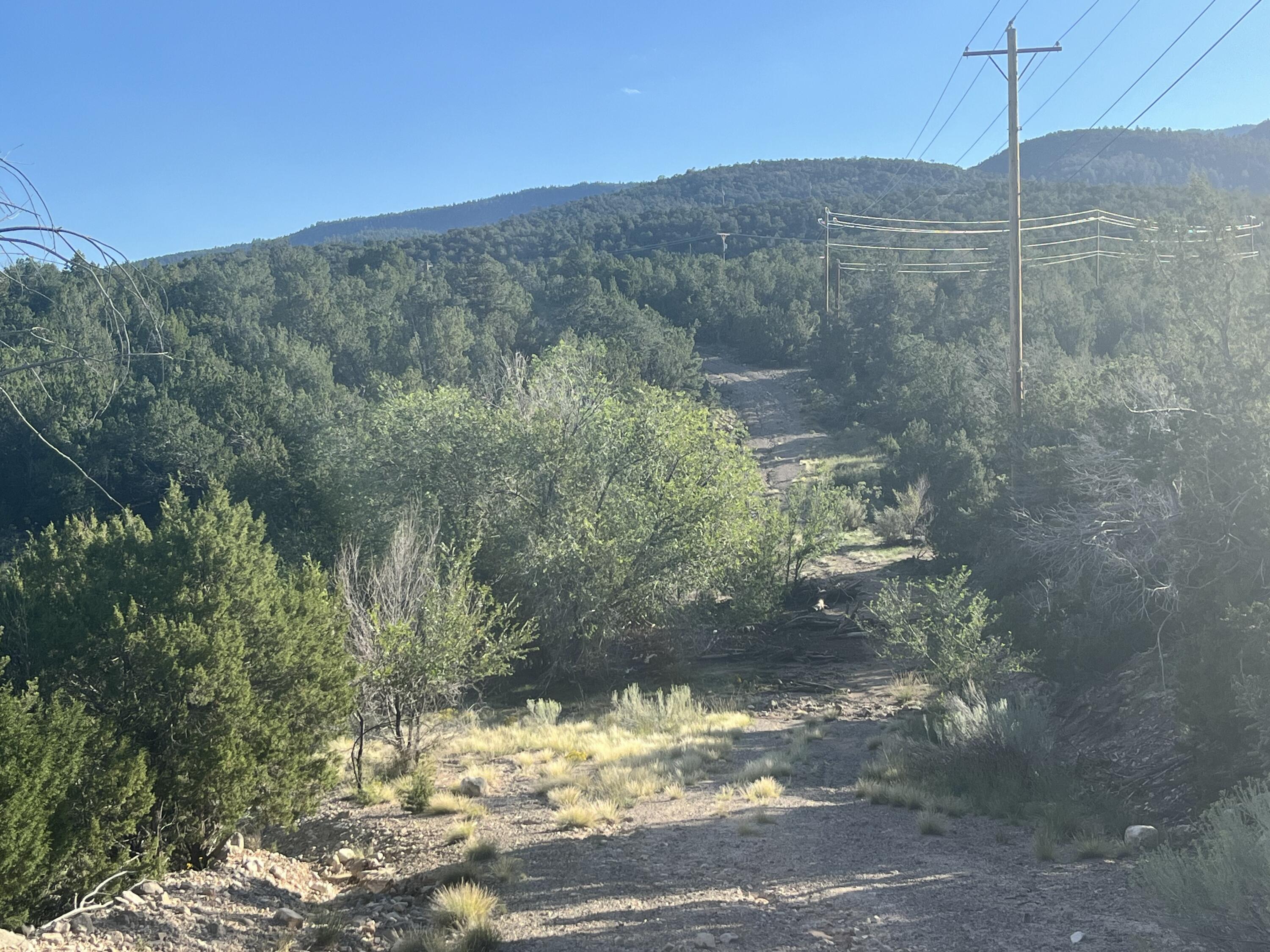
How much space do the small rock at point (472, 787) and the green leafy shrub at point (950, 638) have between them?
742 cm

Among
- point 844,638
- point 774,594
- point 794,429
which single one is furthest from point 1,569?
point 794,429

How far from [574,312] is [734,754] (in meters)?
48.6

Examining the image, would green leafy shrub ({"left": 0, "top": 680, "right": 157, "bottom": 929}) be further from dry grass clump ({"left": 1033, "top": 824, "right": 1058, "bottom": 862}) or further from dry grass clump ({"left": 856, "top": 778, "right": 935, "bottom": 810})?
dry grass clump ({"left": 1033, "top": 824, "right": 1058, "bottom": 862})

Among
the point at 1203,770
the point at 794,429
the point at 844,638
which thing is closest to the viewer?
the point at 1203,770

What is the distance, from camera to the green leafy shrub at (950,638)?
14906 millimetres

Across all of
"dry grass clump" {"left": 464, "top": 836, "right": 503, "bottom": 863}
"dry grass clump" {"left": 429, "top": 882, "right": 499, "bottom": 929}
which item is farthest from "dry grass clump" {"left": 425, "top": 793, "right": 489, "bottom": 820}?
"dry grass clump" {"left": 429, "top": 882, "right": 499, "bottom": 929}

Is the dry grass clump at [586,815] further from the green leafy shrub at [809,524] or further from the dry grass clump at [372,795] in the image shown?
the green leafy shrub at [809,524]

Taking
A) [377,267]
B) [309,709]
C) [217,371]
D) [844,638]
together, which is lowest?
[844,638]

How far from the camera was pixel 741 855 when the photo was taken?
8.72m

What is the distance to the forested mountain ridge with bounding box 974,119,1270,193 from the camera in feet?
254

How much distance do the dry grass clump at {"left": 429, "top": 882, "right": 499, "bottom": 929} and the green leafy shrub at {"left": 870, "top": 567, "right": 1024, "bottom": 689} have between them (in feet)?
29.0

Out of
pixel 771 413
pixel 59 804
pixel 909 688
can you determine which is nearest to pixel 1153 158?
pixel 771 413

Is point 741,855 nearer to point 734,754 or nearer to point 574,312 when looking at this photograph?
point 734,754

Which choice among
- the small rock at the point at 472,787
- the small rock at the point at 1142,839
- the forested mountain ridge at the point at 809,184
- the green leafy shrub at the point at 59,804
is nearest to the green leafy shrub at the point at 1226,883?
the small rock at the point at 1142,839
